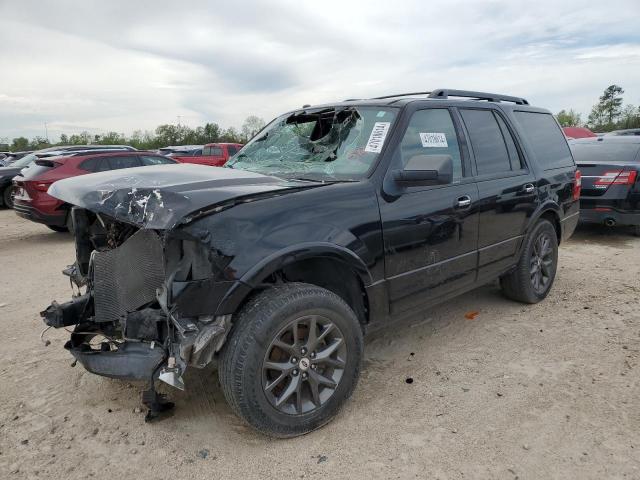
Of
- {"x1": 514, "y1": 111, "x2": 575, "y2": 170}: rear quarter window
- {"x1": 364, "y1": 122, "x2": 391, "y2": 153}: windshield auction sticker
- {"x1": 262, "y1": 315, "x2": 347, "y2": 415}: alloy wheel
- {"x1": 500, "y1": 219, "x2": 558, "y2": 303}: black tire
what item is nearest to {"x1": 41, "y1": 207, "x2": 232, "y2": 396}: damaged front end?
{"x1": 262, "y1": 315, "x2": 347, "y2": 415}: alloy wheel

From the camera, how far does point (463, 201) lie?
3529 mm

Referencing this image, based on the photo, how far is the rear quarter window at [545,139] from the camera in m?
4.53

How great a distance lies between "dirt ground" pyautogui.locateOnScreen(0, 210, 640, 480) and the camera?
96.7 inches

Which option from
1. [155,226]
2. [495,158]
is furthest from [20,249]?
[495,158]

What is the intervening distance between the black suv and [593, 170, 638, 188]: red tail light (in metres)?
3.72

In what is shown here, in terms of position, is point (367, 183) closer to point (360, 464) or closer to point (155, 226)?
point (155, 226)

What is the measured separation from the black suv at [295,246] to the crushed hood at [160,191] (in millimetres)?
11

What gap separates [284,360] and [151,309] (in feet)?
2.51

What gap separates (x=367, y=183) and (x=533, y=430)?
170 cm

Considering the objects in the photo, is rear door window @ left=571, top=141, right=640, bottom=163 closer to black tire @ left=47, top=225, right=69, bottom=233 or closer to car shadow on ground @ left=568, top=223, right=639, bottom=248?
car shadow on ground @ left=568, top=223, right=639, bottom=248

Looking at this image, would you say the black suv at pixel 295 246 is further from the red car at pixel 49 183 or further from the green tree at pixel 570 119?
the green tree at pixel 570 119

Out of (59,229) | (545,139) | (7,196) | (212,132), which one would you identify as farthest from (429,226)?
(212,132)

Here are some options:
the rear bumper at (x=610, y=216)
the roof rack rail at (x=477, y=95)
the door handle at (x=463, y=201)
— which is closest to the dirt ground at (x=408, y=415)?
the door handle at (x=463, y=201)

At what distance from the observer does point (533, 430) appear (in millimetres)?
2705
